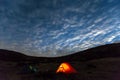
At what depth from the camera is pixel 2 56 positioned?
3319 cm

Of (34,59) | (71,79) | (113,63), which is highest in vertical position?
(34,59)

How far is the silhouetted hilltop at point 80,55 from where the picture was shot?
31734 millimetres

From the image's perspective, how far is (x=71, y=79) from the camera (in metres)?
17.8

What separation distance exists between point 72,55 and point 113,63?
10.3m

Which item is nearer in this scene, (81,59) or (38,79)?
(38,79)

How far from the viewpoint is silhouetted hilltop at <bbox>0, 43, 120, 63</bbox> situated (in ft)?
104

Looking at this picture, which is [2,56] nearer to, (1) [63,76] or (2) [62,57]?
(2) [62,57]

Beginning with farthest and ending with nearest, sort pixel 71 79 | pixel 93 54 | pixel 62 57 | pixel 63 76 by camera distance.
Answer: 1. pixel 62 57
2. pixel 93 54
3. pixel 63 76
4. pixel 71 79

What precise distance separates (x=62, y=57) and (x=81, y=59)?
4880mm

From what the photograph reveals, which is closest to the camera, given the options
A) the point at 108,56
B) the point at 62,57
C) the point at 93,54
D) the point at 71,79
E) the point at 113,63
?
the point at 71,79

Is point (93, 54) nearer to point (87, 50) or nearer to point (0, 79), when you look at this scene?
point (87, 50)

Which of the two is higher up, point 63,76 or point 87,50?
point 87,50

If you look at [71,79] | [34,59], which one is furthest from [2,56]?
[71,79]

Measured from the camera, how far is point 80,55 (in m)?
34.1
